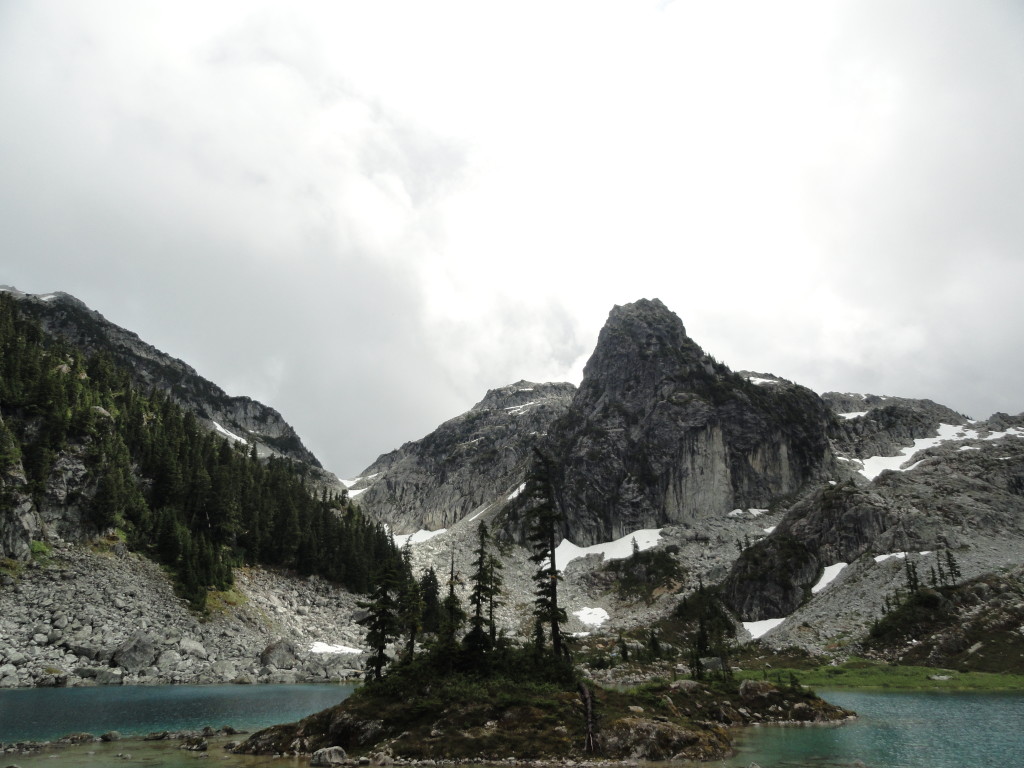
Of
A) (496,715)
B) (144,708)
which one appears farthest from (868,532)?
(144,708)

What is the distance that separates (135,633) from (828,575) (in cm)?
13415

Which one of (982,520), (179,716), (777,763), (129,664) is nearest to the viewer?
(777,763)

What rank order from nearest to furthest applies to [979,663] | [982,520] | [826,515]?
[979,663]
[982,520]
[826,515]

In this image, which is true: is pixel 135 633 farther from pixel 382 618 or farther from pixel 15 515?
pixel 382 618

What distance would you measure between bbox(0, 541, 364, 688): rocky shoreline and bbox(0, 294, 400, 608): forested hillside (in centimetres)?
528

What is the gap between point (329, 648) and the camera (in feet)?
309

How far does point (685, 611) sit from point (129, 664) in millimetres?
111366

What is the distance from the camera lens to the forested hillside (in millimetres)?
87812

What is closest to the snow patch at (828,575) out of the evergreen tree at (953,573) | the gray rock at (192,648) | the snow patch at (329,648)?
the evergreen tree at (953,573)

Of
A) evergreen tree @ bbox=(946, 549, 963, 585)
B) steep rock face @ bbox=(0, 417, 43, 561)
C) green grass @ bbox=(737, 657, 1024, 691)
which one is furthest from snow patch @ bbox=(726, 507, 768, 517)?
steep rock face @ bbox=(0, 417, 43, 561)

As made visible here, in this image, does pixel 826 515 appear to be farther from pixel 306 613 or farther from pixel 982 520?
pixel 306 613

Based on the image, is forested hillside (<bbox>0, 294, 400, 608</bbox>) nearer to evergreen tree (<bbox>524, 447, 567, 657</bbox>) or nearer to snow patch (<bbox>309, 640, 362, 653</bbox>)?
snow patch (<bbox>309, 640, 362, 653</bbox>)

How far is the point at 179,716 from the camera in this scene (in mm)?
45125

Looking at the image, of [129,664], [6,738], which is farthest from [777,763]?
[129,664]
